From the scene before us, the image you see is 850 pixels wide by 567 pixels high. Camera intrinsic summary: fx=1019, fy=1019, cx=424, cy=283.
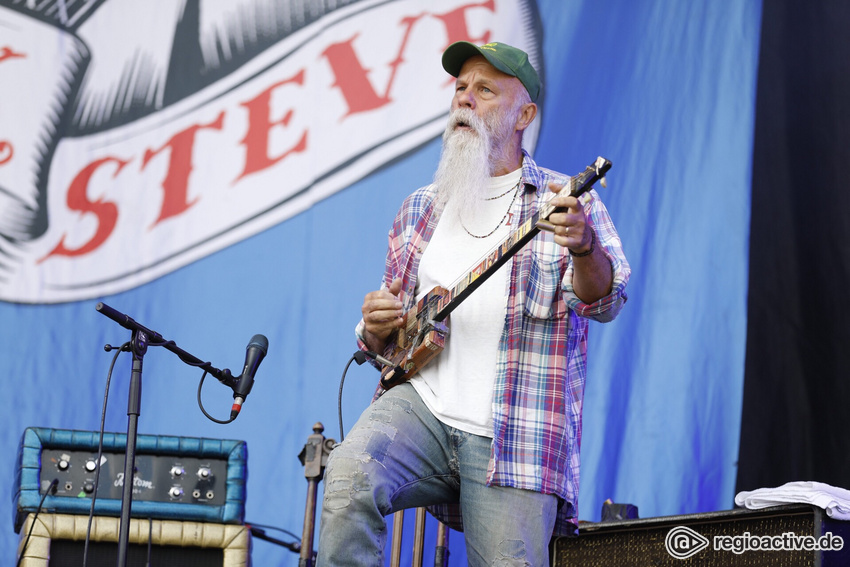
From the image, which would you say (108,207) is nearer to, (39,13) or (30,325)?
(30,325)

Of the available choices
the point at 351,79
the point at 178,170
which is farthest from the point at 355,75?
the point at 178,170

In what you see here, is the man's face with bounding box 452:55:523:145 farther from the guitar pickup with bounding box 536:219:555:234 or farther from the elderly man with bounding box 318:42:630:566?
the guitar pickup with bounding box 536:219:555:234

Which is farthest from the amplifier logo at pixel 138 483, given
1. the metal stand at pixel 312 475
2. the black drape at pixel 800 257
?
the black drape at pixel 800 257

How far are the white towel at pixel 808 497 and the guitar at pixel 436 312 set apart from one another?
1.04 metres

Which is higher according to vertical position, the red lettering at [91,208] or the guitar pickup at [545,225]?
the red lettering at [91,208]

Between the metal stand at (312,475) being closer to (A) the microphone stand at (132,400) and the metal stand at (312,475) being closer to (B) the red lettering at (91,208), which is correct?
(A) the microphone stand at (132,400)

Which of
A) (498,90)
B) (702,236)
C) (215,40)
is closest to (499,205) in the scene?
(498,90)

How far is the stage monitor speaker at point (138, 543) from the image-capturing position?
324 centimetres

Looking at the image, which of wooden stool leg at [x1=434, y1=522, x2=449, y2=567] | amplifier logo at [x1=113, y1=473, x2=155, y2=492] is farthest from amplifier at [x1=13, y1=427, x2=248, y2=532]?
wooden stool leg at [x1=434, y1=522, x2=449, y2=567]

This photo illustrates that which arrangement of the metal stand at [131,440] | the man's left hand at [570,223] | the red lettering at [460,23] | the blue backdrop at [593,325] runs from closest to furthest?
1. the man's left hand at [570,223]
2. the metal stand at [131,440]
3. the blue backdrop at [593,325]
4. the red lettering at [460,23]

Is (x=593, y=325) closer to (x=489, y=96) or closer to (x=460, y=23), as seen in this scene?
(x=489, y=96)

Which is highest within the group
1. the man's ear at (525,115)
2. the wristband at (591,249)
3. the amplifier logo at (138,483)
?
the man's ear at (525,115)

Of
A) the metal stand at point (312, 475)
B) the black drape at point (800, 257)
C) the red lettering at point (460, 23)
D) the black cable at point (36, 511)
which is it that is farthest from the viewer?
the red lettering at point (460, 23)

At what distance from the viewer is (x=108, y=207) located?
14.8 ft
